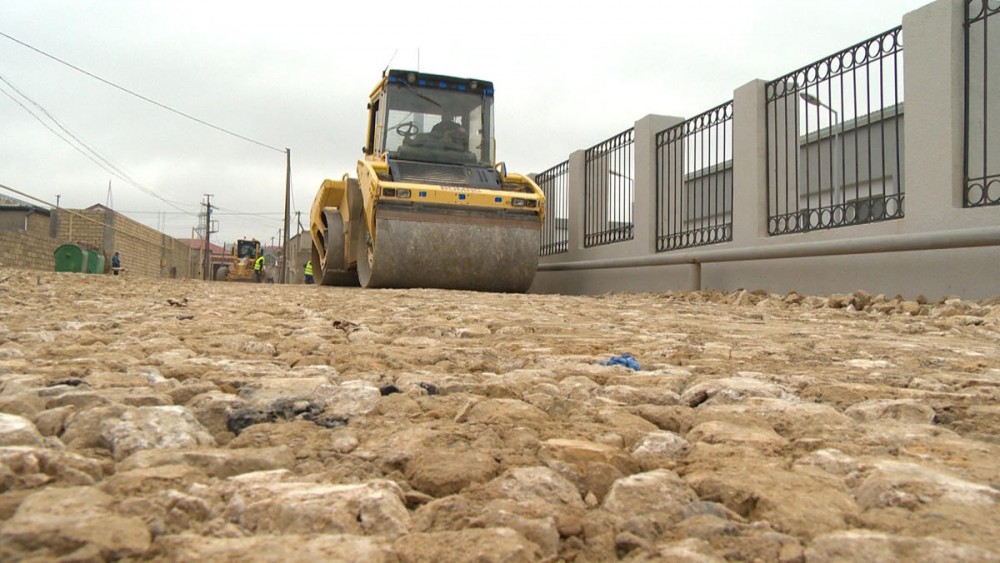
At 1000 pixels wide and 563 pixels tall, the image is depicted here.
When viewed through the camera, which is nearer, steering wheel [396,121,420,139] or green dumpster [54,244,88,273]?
steering wheel [396,121,420,139]

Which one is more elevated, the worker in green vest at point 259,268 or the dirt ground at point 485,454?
the worker in green vest at point 259,268

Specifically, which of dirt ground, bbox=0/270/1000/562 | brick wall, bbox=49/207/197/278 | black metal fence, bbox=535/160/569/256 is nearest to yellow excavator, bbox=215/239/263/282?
brick wall, bbox=49/207/197/278

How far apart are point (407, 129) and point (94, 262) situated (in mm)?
16016

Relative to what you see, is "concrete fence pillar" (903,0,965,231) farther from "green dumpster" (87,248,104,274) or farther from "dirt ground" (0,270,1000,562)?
"green dumpster" (87,248,104,274)

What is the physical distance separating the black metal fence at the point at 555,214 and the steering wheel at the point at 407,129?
328 cm

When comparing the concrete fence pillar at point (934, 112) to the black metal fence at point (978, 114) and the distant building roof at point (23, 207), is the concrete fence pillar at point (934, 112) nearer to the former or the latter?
the black metal fence at point (978, 114)

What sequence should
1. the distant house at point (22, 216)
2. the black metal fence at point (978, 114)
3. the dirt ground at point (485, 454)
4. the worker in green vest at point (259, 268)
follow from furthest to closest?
the worker in green vest at point (259, 268), the distant house at point (22, 216), the black metal fence at point (978, 114), the dirt ground at point (485, 454)

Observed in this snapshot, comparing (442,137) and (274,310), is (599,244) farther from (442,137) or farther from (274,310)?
(274,310)

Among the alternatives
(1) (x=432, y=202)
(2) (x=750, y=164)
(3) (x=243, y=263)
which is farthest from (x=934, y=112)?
(3) (x=243, y=263)

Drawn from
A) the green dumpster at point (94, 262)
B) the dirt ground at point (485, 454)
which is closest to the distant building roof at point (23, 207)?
the green dumpster at point (94, 262)

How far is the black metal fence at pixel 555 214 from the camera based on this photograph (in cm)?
1322

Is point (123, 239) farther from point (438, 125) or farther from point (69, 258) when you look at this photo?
point (438, 125)

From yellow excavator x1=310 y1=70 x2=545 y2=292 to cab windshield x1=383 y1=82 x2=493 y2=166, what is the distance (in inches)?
0.6

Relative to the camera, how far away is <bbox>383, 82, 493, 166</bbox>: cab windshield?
10391mm
